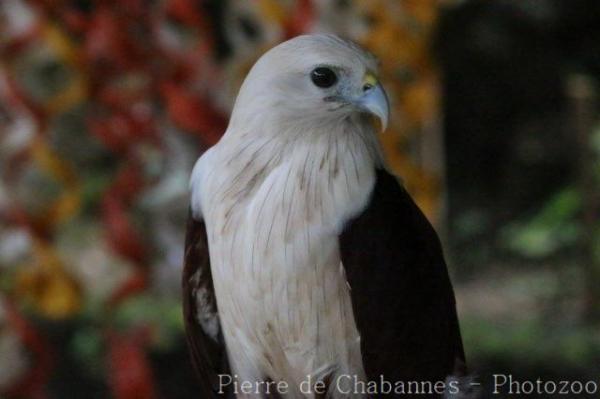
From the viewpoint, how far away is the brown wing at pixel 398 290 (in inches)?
47.9

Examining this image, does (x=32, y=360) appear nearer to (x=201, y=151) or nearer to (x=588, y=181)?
(x=201, y=151)

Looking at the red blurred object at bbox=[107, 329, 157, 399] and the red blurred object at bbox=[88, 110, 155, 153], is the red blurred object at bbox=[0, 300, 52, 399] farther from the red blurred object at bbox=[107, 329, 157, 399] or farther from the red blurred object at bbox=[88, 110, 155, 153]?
the red blurred object at bbox=[88, 110, 155, 153]

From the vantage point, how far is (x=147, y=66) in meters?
2.77

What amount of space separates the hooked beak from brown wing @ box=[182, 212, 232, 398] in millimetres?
279

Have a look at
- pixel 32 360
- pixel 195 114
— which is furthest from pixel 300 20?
pixel 32 360

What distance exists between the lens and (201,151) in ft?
8.87

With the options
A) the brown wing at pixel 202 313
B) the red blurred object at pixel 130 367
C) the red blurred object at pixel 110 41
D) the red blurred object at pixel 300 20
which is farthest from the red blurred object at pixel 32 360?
the brown wing at pixel 202 313

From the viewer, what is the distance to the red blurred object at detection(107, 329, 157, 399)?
110 inches

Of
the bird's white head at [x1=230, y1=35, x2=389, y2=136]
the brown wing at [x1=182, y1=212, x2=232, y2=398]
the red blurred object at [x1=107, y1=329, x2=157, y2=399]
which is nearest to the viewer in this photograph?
the bird's white head at [x1=230, y1=35, x2=389, y2=136]

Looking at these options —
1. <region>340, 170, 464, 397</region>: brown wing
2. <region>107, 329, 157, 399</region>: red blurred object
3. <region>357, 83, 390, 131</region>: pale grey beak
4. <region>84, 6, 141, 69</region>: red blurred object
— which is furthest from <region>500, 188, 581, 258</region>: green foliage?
<region>357, 83, 390, 131</region>: pale grey beak

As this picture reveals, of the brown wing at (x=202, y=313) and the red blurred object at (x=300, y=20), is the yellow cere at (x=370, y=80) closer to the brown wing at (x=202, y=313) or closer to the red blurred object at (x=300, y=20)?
the brown wing at (x=202, y=313)

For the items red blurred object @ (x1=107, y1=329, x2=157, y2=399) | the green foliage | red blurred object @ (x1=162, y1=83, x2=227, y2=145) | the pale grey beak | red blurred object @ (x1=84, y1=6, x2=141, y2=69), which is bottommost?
red blurred object @ (x1=107, y1=329, x2=157, y2=399)

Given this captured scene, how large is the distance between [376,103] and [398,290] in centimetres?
23

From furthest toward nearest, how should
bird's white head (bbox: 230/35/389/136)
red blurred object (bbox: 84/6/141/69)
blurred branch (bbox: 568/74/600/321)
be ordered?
1. blurred branch (bbox: 568/74/600/321)
2. red blurred object (bbox: 84/6/141/69)
3. bird's white head (bbox: 230/35/389/136)
